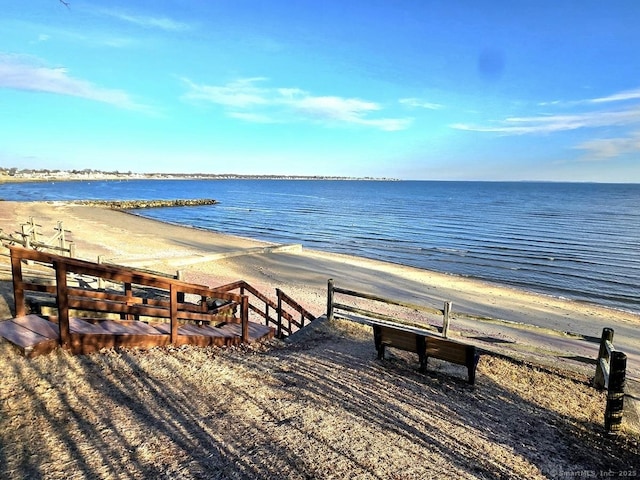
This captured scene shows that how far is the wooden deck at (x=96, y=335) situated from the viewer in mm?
5351

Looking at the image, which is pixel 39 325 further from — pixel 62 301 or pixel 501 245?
pixel 501 245

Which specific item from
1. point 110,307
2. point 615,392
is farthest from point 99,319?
point 615,392

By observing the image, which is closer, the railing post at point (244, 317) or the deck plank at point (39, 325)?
the deck plank at point (39, 325)

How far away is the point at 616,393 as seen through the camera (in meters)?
5.75

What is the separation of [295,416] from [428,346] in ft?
10.5

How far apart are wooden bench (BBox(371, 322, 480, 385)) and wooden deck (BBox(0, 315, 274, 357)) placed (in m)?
3.01

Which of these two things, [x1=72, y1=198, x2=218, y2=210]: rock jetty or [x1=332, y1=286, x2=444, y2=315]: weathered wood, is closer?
[x1=332, y1=286, x2=444, y2=315]: weathered wood

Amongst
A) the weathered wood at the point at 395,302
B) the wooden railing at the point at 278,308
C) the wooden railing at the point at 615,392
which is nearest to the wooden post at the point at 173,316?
the wooden railing at the point at 278,308

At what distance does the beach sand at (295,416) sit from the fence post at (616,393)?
21 centimetres

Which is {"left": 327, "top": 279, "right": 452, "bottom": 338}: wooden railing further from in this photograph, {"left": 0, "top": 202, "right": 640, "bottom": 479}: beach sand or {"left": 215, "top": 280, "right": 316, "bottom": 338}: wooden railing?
{"left": 0, "top": 202, "right": 640, "bottom": 479}: beach sand

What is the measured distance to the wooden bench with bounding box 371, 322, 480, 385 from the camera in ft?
23.0

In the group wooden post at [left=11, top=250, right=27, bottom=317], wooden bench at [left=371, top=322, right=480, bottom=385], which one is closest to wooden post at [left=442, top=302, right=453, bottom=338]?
wooden bench at [left=371, top=322, right=480, bottom=385]

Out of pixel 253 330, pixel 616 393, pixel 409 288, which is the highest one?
pixel 616 393

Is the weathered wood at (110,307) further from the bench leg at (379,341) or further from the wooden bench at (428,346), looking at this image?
the wooden bench at (428,346)
